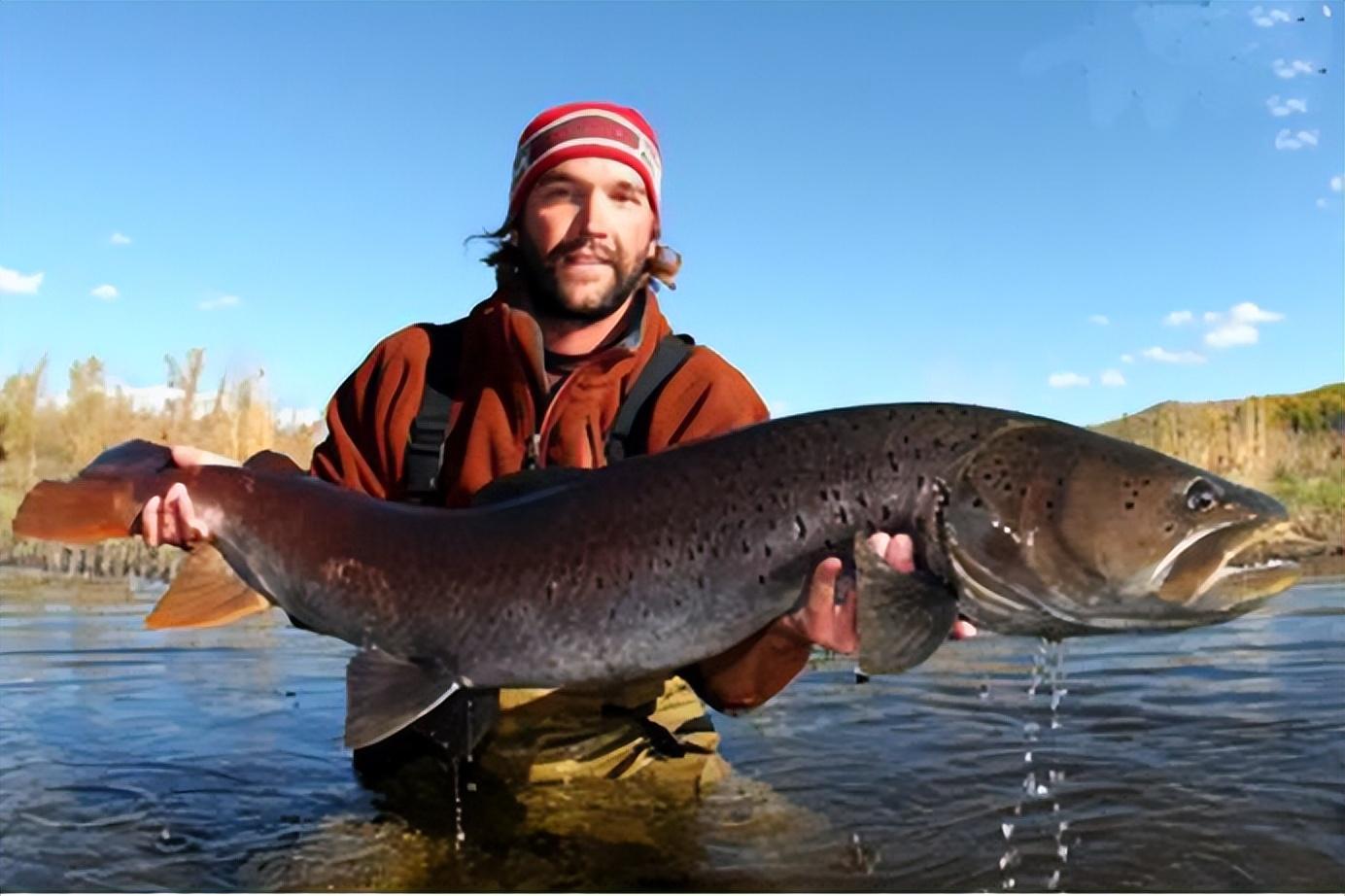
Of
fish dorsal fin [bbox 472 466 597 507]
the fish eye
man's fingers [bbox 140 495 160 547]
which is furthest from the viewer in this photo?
man's fingers [bbox 140 495 160 547]

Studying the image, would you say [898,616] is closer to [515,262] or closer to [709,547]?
[709,547]

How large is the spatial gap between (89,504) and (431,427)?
124cm

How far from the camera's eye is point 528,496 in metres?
3.57

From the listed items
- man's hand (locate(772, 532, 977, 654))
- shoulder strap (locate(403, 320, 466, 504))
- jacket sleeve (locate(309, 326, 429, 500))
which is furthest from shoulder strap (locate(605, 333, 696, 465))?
man's hand (locate(772, 532, 977, 654))

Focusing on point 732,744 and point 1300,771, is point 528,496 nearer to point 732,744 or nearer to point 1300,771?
point 732,744

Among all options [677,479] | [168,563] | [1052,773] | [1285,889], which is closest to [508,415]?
[677,479]

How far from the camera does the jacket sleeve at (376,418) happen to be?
180 inches

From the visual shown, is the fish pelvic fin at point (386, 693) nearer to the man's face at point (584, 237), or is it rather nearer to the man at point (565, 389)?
the man at point (565, 389)

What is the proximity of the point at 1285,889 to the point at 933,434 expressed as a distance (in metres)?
1.92

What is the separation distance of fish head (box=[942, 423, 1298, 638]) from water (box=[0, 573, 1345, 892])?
3.78ft

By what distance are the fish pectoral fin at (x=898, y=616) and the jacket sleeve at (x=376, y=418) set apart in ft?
6.92

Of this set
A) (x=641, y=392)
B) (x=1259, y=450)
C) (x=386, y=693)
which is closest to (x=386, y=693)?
(x=386, y=693)

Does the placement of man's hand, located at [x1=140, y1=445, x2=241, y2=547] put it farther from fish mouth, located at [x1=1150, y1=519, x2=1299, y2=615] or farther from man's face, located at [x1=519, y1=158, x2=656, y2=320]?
fish mouth, located at [x1=1150, y1=519, x2=1299, y2=615]

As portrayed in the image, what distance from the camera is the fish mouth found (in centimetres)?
298
